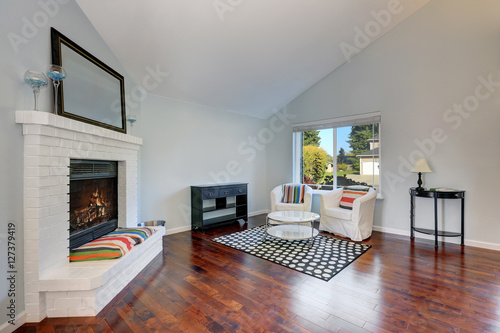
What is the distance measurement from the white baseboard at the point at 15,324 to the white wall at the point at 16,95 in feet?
0.07

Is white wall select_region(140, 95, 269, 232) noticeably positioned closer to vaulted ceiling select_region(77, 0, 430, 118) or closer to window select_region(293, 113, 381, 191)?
vaulted ceiling select_region(77, 0, 430, 118)

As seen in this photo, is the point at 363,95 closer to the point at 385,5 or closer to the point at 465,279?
the point at 385,5

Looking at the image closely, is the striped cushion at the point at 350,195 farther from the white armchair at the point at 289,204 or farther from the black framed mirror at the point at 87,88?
the black framed mirror at the point at 87,88

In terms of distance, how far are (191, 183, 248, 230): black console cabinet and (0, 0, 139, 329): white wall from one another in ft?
8.58

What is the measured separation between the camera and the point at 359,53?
4527 millimetres

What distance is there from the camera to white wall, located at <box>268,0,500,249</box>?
3402mm

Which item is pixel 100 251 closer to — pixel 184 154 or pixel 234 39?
pixel 184 154

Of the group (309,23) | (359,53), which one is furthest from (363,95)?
(309,23)

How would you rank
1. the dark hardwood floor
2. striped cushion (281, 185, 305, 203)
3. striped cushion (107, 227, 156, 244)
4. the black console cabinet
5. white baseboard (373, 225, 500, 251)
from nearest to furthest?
the dark hardwood floor
striped cushion (107, 227, 156, 244)
white baseboard (373, 225, 500, 251)
the black console cabinet
striped cushion (281, 185, 305, 203)

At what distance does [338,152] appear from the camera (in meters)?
4.93

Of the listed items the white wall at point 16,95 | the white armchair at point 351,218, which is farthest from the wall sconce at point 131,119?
the white armchair at point 351,218

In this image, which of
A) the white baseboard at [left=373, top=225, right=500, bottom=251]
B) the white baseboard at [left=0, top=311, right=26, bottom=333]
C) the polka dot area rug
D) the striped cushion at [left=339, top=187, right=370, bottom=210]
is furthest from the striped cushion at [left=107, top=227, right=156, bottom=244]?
the white baseboard at [left=373, top=225, right=500, bottom=251]

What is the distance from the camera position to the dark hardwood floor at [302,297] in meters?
1.77

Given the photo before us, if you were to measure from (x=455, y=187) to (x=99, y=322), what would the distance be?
15.8 ft
